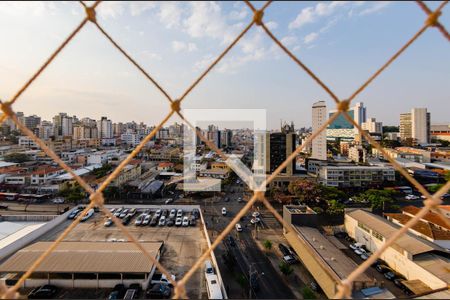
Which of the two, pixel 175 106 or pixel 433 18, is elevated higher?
pixel 433 18

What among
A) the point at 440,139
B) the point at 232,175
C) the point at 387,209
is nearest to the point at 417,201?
the point at 387,209

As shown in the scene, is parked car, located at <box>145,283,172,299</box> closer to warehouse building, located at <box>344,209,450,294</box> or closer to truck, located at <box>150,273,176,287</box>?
truck, located at <box>150,273,176,287</box>

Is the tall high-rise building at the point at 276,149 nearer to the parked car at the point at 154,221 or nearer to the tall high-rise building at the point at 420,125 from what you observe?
the parked car at the point at 154,221

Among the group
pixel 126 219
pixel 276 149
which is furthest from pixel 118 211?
pixel 276 149

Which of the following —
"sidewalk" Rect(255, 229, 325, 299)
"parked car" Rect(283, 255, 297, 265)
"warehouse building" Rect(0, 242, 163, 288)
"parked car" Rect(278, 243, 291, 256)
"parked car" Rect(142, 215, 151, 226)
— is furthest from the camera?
"parked car" Rect(142, 215, 151, 226)

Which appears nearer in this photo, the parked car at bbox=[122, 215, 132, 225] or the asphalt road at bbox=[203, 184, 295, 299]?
the asphalt road at bbox=[203, 184, 295, 299]

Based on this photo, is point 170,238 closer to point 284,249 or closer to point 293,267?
point 284,249

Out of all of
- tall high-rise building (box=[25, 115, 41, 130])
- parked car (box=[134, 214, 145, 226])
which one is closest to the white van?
parked car (box=[134, 214, 145, 226])
